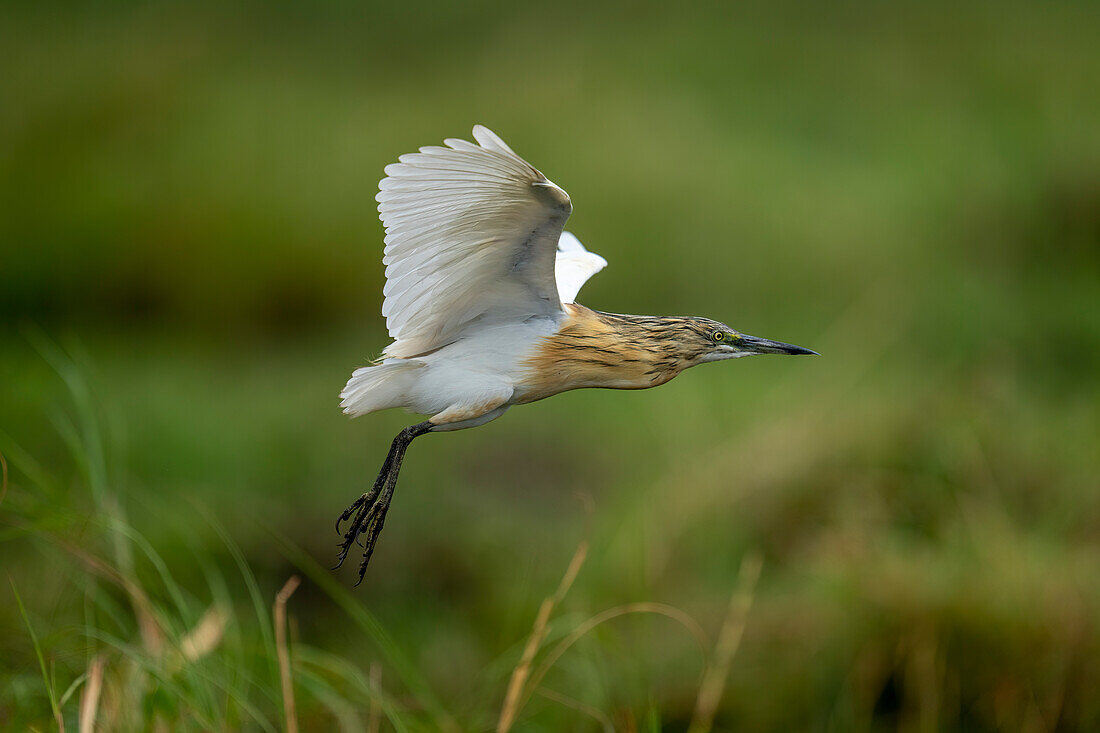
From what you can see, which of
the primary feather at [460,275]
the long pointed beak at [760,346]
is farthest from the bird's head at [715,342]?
the primary feather at [460,275]

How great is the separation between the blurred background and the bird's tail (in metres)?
0.45

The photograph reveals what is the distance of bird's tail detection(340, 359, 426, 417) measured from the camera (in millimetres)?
763

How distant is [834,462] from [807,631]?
663 mm

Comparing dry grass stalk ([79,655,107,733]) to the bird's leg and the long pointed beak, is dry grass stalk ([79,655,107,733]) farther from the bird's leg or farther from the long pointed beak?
the long pointed beak

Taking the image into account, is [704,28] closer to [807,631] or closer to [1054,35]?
[1054,35]

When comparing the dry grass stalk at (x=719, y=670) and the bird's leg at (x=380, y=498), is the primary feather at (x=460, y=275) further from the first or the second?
the dry grass stalk at (x=719, y=670)

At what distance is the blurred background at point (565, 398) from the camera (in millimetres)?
2121

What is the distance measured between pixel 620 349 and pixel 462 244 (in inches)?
5.8

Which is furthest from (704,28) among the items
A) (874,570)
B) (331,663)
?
(331,663)

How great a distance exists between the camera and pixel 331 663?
1.27 m

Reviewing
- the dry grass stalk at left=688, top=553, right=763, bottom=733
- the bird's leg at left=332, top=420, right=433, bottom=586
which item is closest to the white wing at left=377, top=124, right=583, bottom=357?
the bird's leg at left=332, top=420, right=433, bottom=586

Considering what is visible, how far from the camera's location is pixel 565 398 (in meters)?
3.87

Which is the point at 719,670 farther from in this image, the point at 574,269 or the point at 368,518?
the point at 368,518

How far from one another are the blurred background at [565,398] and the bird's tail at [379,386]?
45 cm
